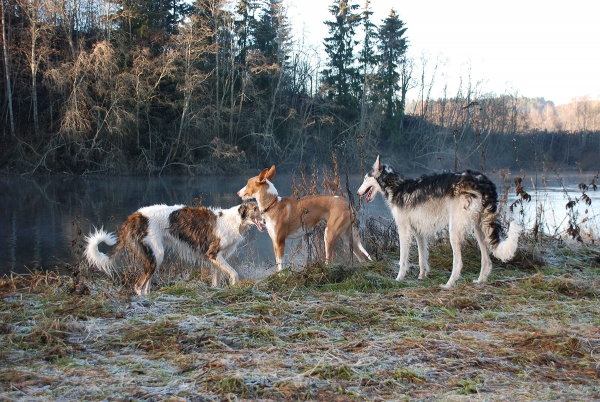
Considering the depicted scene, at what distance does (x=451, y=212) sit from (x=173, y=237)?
4.22 meters

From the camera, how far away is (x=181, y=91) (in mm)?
34812

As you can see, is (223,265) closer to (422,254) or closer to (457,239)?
(422,254)

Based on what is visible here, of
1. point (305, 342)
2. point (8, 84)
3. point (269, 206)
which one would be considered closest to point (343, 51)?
point (8, 84)

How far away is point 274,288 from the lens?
19.1ft

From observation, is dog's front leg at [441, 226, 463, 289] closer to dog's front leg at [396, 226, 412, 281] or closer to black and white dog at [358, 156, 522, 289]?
black and white dog at [358, 156, 522, 289]

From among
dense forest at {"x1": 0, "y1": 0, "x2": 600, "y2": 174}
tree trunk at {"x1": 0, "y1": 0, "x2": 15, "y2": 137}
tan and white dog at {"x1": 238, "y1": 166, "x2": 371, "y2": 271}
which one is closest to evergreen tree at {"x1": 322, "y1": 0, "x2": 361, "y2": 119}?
dense forest at {"x1": 0, "y1": 0, "x2": 600, "y2": 174}

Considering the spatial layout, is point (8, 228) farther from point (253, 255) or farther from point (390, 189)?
point (390, 189)

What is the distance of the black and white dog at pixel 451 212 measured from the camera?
621cm

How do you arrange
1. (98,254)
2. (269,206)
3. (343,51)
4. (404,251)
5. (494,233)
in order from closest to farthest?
(494,233) → (404,251) → (98,254) → (269,206) → (343,51)

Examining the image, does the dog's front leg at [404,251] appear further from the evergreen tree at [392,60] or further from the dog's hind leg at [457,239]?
the evergreen tree at [392,60]

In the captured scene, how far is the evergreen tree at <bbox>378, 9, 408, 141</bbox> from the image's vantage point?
161ft

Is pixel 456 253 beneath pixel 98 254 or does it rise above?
above

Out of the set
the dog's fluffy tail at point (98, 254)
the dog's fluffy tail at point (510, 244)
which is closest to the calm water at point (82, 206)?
the dog's fluffy tail at point (98, 254)

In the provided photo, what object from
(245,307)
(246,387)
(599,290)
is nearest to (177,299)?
(245,307)
